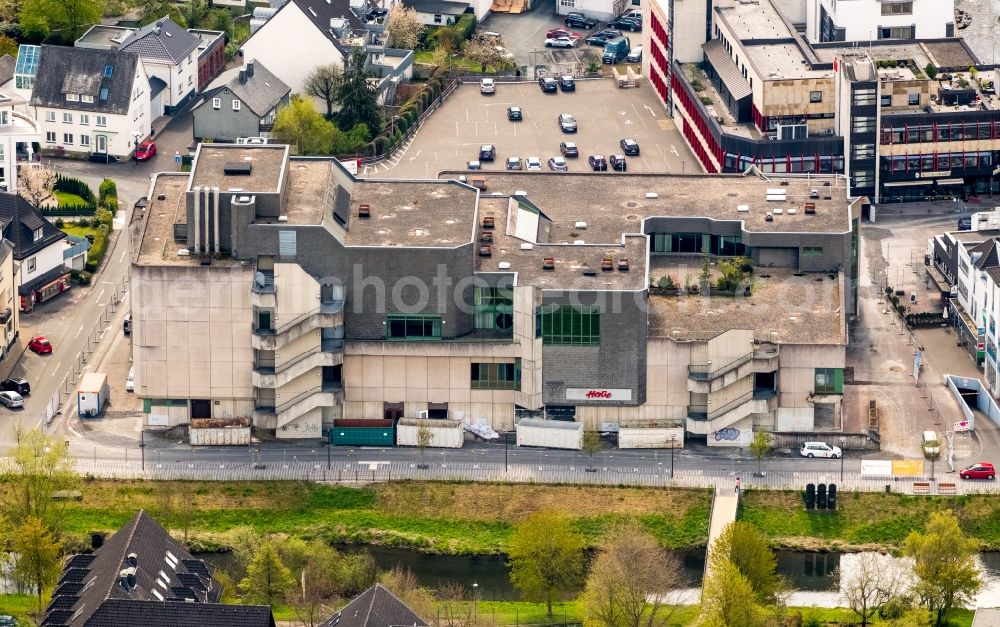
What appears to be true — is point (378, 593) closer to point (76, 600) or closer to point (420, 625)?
point (420, 625)

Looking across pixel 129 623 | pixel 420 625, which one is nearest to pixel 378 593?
pixel 420 625

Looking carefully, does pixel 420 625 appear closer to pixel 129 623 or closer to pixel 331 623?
pixel 331 623

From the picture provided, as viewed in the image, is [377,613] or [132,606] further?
[132,606]

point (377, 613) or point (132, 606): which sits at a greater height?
point (132, 606)

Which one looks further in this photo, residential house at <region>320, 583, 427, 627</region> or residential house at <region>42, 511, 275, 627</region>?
residential house at <region>42, 511, 275, 627</region>

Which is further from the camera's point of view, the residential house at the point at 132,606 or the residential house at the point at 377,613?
the residential house at the point at 132,606
